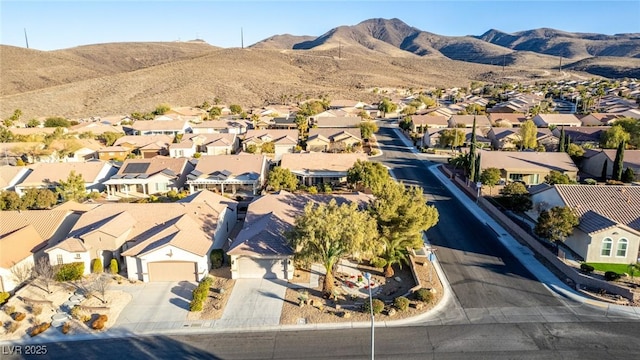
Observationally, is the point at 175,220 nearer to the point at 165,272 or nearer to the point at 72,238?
the point at 165,272

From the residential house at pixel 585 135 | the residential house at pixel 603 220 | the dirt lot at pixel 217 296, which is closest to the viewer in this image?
the dirt lot at pixel 217 296

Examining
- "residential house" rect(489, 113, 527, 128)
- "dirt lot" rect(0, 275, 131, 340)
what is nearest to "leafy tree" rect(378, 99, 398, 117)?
"residential house" rect(489, 113, 527, 128)

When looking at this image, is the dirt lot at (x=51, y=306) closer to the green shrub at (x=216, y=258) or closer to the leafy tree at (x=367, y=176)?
the green shrub at (x=216, y=258)

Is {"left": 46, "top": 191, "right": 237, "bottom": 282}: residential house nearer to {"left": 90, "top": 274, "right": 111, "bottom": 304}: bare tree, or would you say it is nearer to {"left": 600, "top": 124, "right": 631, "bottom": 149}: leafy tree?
{"left": 90, "top": 274, "right": 111, "bottom": 304}: bare tree

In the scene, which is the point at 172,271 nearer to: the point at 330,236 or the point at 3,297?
the point at 3,297

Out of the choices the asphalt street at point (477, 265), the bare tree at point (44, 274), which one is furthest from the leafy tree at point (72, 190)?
the asphalt street at point (477, 265)

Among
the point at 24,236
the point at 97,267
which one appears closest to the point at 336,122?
the point at 97,267
